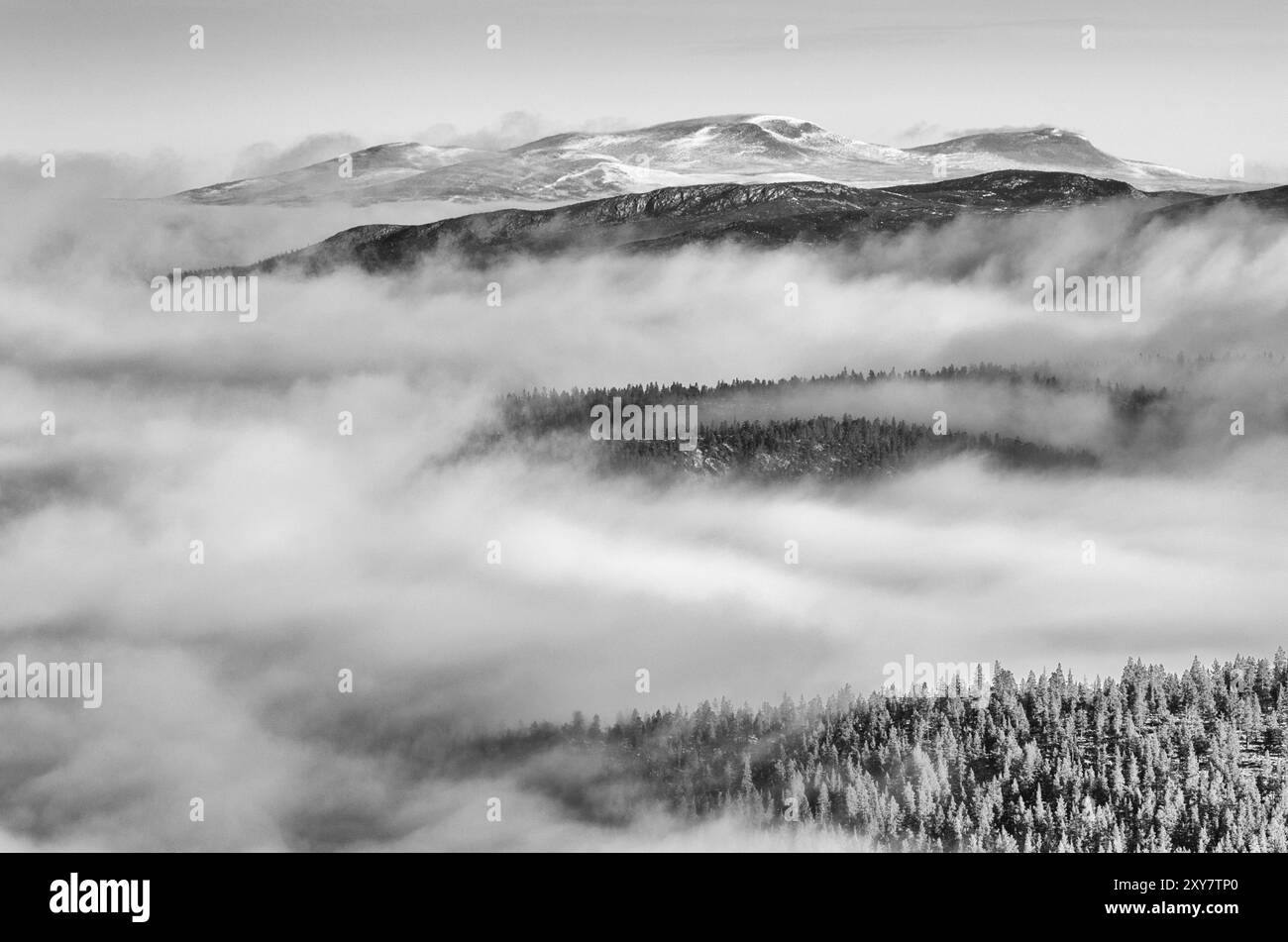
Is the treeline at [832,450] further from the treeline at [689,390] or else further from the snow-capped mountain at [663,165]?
the snow-capped mountain at [663,165]

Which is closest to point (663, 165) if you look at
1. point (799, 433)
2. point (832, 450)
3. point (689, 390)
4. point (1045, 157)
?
point (689, 390)

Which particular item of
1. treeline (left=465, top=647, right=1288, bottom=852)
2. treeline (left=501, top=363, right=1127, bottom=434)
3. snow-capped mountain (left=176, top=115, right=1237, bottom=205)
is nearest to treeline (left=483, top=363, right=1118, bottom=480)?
treeline (left=501, top=363, right=1127, bottom=434)

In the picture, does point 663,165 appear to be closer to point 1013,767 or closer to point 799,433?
point 799,433

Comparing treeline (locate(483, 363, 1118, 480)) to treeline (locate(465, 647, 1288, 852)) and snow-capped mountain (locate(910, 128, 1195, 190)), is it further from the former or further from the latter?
treeline (locate(465, 647, 1288, 852))

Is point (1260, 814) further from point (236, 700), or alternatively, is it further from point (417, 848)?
point (236, 700)

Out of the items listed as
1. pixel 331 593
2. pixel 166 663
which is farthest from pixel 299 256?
pixel 166 663

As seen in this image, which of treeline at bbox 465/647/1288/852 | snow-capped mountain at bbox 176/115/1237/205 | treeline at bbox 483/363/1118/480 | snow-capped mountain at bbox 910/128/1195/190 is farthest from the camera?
treeline at bbox 483/363/1118/480
